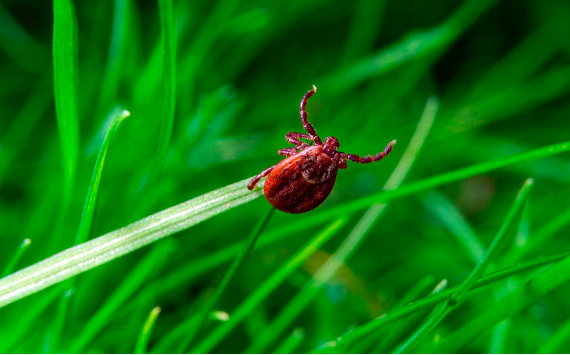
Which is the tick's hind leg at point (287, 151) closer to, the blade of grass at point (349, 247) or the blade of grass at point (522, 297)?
the blade of grass at point (349, 247)

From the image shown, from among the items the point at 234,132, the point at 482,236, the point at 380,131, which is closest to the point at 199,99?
the point at 234,132

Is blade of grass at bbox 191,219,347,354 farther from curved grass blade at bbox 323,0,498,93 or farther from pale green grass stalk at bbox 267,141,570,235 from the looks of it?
curved grass blade at bbox 323,0,498,93

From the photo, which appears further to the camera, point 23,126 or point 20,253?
point 23,126

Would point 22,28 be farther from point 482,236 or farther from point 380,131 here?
point 482,236

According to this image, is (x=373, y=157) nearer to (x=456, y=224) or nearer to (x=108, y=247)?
(x=456, y=224)

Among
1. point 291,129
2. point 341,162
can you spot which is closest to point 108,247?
point 341,162

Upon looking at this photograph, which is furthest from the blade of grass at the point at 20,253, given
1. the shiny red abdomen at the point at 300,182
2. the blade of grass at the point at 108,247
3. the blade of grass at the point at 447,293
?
the blade of grass at the point at 447,293

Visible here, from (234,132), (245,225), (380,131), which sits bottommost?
(245,225)
